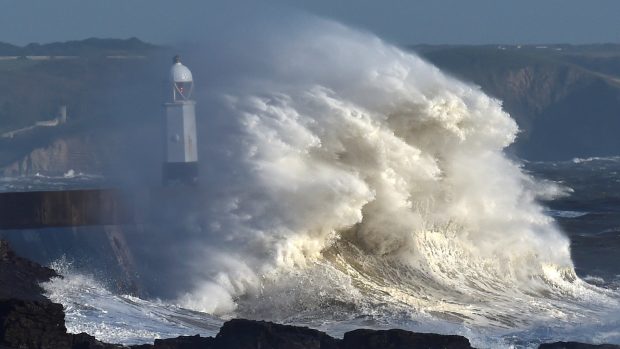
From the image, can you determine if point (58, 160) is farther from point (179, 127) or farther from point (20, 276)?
point (20, 276)

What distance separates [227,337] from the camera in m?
19.4

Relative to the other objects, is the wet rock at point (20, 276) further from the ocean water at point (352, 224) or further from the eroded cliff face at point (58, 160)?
the eroded cliff face at point (58, 160)

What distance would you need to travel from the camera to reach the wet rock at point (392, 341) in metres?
19.3

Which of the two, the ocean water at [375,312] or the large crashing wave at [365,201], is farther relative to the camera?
the large crashing wave at [365,201]

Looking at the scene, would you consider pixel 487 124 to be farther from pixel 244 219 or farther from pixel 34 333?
pixel 34 333

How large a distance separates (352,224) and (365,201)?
42 centimetres

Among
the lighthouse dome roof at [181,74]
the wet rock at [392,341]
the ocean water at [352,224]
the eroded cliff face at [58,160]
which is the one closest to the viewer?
the wet rock at [392,341]

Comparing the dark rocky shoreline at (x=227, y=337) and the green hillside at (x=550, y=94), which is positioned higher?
the green hillside at (x=550, y=94)

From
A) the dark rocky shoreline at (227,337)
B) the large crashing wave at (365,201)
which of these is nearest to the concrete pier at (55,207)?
the large crashing wave at (365,201)

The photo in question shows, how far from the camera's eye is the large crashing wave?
2584 centimetres

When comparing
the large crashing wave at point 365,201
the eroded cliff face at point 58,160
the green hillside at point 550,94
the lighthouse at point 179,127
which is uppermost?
the green hillside at point 550,94

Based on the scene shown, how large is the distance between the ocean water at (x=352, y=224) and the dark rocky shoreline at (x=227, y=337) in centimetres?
Answer: 249

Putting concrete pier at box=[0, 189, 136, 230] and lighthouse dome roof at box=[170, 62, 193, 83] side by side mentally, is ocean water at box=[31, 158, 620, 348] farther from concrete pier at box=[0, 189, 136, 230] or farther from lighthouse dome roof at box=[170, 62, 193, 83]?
lighthouse dome roof at box=[170, 62, 193, 83]

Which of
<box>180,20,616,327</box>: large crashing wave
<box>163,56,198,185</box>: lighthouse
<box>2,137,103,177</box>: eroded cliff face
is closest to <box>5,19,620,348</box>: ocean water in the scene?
<box>180,20,616,327</box>: large crashing wave
